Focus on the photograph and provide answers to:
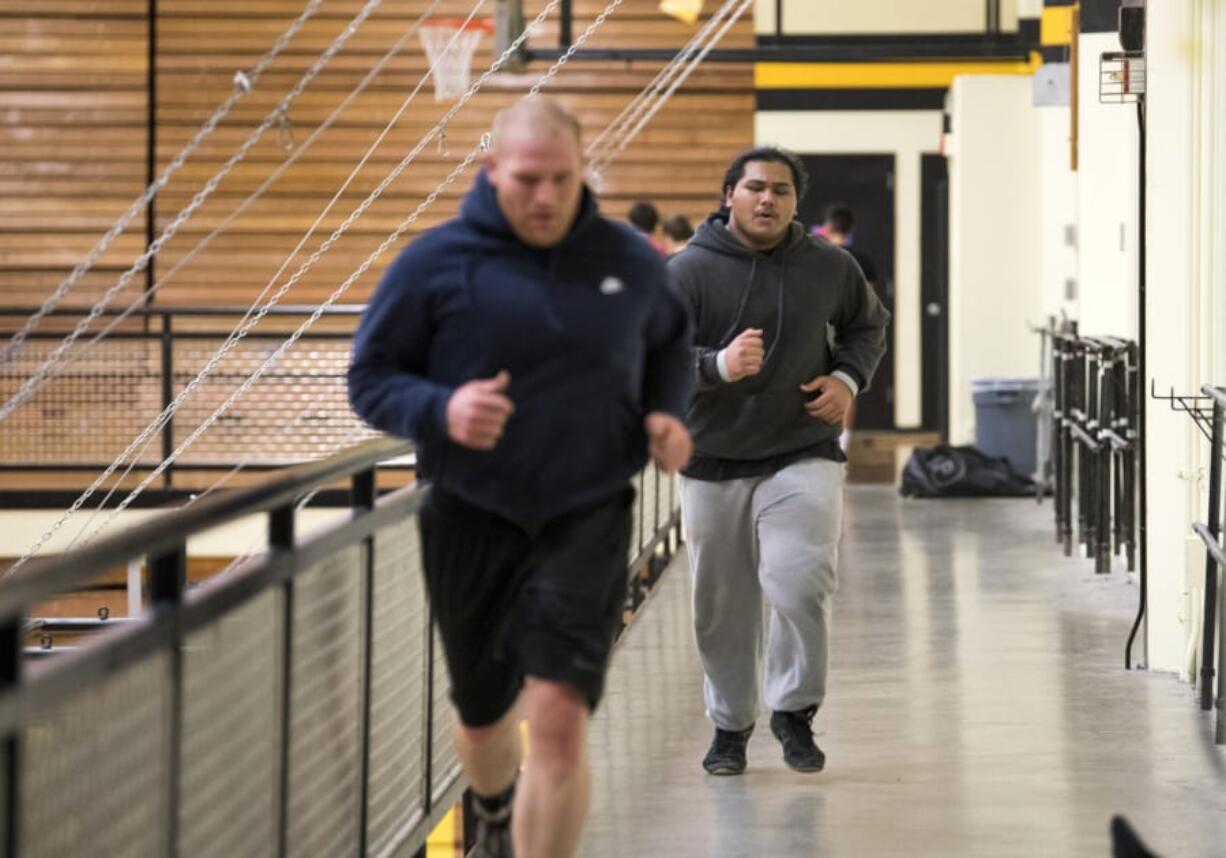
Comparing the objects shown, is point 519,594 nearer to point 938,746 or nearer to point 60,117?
point 938,746

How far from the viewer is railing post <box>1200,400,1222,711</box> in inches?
218

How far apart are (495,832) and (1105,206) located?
7.06 meters

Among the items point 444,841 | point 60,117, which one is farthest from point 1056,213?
point 60,117

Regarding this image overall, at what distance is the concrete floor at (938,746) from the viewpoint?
4.60 m

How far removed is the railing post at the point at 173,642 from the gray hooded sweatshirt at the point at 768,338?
2.29 meters

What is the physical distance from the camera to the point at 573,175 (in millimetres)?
3215

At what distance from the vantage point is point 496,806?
143 inches

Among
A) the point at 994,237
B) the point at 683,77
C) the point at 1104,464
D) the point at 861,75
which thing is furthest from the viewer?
the point at 861,75

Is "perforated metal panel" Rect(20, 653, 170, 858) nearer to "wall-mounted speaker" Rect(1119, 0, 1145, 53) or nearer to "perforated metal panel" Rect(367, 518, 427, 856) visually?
"perforated metal panel" Rect(367, 518, 427, 856)

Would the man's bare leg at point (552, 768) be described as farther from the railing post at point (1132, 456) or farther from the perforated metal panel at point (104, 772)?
the railing post at point (1132, 456)

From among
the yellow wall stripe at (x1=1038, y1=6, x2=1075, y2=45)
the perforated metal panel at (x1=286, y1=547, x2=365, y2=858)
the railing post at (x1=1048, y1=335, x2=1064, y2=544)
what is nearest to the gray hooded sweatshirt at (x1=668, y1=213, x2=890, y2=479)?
the perforated metal panel at (x1=286, y1=547, x2=365, y2=858)

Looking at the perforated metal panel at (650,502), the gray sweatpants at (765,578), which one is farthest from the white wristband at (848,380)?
the perforated metal panel at (650,502)

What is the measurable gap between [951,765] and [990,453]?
8.59 m

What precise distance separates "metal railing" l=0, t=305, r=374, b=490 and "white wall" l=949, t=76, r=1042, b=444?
4.43 m
